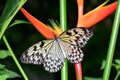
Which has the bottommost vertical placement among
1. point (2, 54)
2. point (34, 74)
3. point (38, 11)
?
point (34, 74)

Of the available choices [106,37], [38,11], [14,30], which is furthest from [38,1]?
[106,37]

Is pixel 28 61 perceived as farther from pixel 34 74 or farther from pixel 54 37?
pixel 34 74

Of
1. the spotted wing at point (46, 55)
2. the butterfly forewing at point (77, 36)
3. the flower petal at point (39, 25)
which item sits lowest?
the spotted wing at point (46, 55)

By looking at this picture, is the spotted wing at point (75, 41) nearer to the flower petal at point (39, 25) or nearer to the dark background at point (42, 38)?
the flower petal at point (39, 25)

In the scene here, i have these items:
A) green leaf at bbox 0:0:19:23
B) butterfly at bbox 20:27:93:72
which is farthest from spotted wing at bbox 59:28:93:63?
green leaf at bbox 0:0:19:23

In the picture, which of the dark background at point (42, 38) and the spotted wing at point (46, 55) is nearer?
the spotted wing at point (46, 55)

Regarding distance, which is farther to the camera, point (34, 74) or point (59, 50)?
point (34, 74)

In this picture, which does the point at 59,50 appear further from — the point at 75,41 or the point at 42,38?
the point at 42,38

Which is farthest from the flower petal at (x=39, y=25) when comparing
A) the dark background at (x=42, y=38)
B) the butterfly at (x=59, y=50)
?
the dark background at (x=42, y=38)
